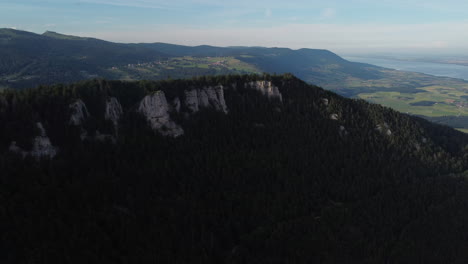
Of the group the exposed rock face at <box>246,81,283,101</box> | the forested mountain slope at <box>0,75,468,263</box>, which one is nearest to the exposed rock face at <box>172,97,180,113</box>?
the forested mountain slope at <box>0,75,468,263</box>

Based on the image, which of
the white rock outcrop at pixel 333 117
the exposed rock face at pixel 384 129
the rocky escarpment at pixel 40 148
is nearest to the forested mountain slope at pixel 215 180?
the rocky escarpment at pixel 40 148

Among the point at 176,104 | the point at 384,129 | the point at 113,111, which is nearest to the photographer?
the point at 113,111

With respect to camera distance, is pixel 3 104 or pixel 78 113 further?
pixel 78 113

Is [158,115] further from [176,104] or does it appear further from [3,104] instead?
[3,104]

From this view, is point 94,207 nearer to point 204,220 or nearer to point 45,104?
point 204,220

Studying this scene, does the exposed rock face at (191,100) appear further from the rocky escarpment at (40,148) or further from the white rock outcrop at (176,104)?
the rocky escarpment at (40,148)

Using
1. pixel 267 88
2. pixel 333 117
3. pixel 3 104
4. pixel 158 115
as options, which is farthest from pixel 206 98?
pixel 3 104
